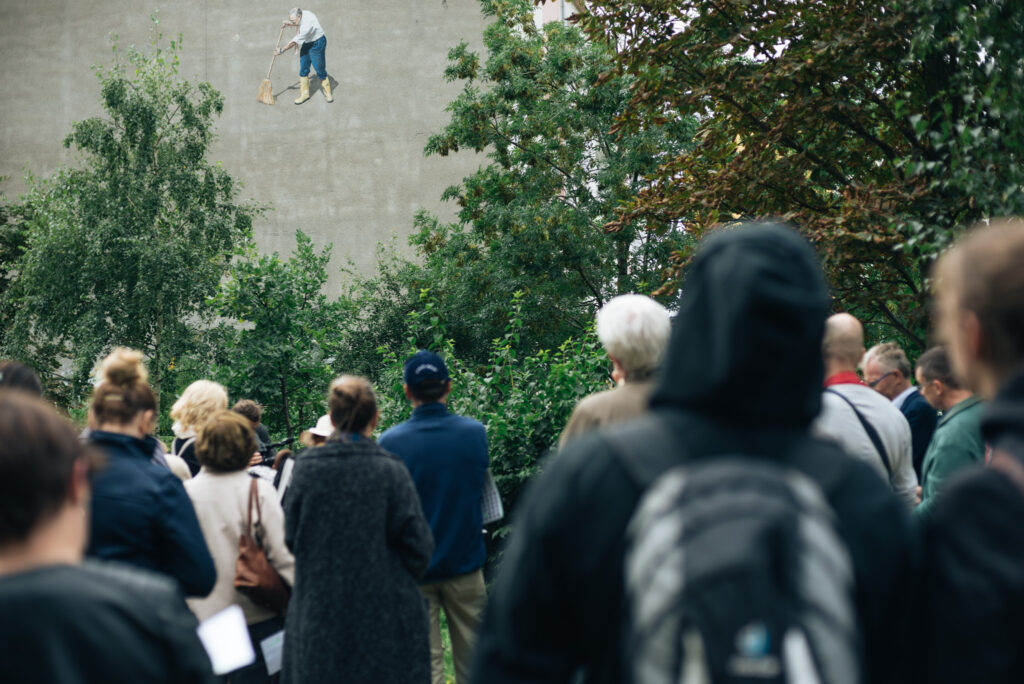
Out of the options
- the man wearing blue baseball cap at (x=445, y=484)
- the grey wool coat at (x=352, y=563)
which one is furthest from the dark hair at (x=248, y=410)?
the grey wool coat at (x=352, y=563)

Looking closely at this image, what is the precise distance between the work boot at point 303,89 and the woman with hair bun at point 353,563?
30084 mm

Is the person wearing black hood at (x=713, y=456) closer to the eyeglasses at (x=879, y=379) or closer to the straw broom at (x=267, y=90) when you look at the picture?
the eyeglasses at (x=879, y=379)

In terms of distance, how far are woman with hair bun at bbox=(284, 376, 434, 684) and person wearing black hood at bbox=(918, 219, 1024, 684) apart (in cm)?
311

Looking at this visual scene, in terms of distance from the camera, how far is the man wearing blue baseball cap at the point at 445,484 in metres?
5.22

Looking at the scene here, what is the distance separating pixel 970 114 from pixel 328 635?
5.67 metres

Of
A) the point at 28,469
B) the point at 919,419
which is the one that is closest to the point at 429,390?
the point at 919,419

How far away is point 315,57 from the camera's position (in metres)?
32.3

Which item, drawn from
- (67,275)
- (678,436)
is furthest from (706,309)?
(67,275)

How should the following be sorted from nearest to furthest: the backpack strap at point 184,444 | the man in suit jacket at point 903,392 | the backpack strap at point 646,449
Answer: the backpack strap at point 646,449 < the backpack strap at point 184,444 < the man in suit jacket at point 903,392

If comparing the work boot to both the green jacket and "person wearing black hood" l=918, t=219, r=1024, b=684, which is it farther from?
"person wearing black hood" l=918, t=219, r=1024, b=684

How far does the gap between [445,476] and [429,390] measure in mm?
483

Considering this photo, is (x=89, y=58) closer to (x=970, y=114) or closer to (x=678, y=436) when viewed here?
(x=970, y=114)

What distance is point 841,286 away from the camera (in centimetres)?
944

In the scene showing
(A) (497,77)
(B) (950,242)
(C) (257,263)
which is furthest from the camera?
(A) (497,77)
